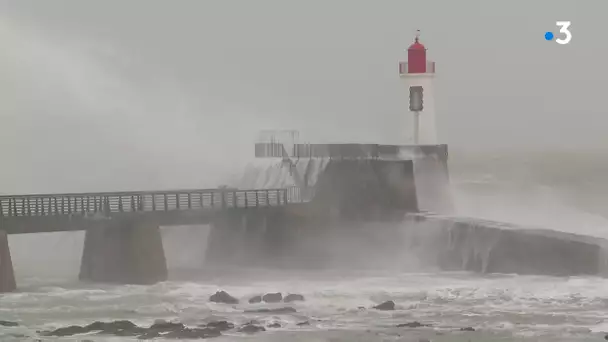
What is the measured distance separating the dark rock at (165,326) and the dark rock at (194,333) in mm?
36

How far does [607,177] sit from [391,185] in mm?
2669

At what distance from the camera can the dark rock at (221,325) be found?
7.35m

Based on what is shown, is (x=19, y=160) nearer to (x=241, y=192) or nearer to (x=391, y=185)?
(x=241, y=192)

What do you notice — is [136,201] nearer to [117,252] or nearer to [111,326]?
[117,252]

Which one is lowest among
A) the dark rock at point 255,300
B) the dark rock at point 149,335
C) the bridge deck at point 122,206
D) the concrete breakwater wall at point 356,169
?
the dark rock at point 149,335

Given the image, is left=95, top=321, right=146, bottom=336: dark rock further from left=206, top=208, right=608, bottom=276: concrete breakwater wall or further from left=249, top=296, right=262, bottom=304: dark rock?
left=206, top=208, right=608, bottom=276: concrete breakwater wall

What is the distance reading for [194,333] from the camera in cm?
732

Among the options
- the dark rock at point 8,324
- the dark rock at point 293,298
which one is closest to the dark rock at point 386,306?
the dark rock at point 293,298

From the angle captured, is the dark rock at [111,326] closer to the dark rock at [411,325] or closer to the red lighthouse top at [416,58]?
the dark rock at [411,325]

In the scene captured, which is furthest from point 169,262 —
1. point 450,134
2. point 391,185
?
point 450,134

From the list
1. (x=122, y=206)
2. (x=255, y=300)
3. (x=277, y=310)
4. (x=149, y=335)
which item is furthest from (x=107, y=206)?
(x=277, y=310)

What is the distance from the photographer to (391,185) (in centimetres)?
873

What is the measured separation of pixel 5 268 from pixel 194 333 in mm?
1451

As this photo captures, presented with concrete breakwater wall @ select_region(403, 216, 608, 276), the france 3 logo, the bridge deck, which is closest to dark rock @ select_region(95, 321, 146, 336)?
the bridge deck
